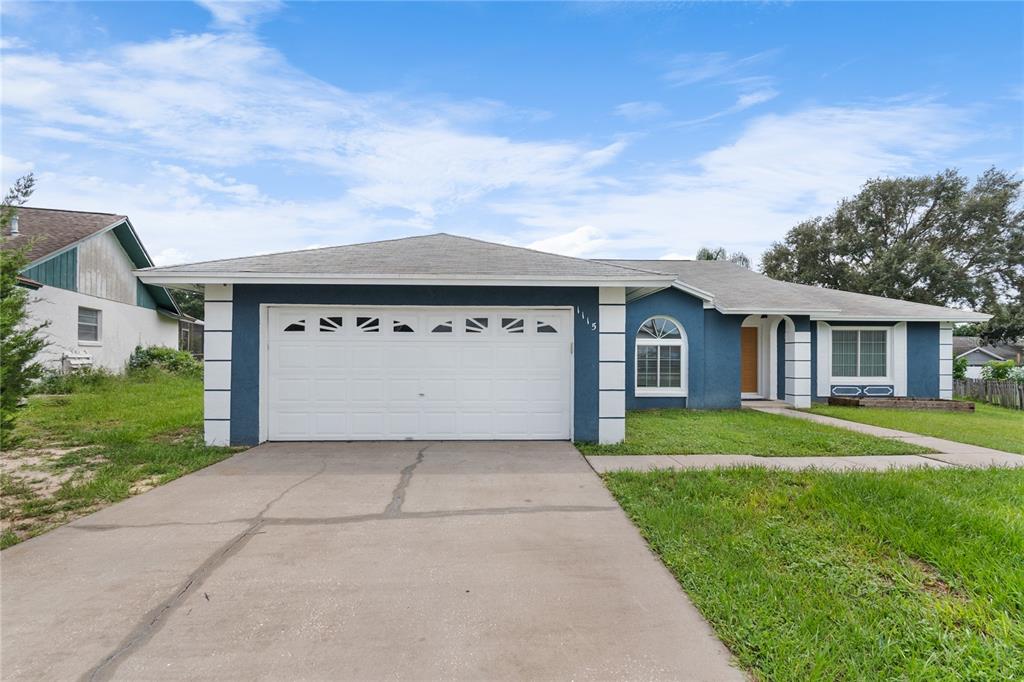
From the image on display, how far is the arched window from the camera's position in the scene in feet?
40.1

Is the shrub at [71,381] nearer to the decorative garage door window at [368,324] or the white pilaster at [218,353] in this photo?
the white pilaster at [218,353]

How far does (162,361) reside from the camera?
1877 centimetres

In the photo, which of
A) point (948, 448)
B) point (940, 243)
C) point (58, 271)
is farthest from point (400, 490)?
point (940, 243)

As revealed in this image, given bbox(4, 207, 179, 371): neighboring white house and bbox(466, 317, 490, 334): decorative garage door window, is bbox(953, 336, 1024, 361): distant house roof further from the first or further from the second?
bbox(4, 207, 179, 371): neighboring white house

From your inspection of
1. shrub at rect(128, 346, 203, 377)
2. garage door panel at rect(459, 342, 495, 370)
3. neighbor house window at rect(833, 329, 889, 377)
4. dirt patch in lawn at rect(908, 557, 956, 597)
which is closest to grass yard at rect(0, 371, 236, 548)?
garage door panel at rect(459, 342, 495, 370)

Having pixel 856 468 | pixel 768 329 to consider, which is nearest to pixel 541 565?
pixel 856 468

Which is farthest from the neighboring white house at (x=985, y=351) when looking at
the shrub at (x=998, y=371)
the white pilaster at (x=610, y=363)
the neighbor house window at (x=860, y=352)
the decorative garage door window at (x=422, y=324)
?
the decorative garage door window at (x=422, y=324)

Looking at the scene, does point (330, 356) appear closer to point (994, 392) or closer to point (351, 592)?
point (351, 592)

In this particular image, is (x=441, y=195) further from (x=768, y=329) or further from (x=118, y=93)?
(x=768, y=329)

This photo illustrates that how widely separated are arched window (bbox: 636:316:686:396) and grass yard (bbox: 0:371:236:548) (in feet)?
29.9

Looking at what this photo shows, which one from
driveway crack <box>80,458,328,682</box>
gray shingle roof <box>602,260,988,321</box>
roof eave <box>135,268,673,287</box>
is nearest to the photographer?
driveway crack <box>80,458,328,682</box>

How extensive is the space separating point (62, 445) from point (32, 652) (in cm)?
674

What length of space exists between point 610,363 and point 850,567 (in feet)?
14.5

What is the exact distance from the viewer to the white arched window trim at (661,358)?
1221 cm
